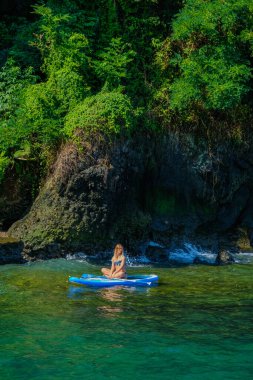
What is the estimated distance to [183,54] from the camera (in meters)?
17.4

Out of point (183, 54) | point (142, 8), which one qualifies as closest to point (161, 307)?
point (183, 54)

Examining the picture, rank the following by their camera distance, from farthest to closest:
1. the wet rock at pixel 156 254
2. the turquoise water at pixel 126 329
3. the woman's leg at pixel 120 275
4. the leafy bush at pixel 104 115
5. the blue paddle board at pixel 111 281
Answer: the wet rock at pixel 156 254
the leafy bush at pixel 104 115
the woman's leg at pixel 120 275
the blue paddle board at pixel 111 281
the turquoise water at pixel 126 329

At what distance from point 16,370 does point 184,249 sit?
9519 millimetres

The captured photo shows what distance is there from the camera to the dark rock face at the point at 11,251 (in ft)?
45.8

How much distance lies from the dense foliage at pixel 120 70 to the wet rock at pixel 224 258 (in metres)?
3.73

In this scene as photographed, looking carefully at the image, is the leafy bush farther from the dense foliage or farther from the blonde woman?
the blonde woman

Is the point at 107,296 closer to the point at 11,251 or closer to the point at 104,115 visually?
the point at 11,251

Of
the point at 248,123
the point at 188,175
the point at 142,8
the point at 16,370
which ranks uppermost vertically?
the point at 142,8

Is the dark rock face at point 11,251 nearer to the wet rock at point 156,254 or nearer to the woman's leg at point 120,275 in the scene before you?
the woman's leg at point 120,275

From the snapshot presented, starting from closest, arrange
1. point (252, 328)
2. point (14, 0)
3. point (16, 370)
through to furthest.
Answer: point (16, 370), point (252, 328), point (14, 0)

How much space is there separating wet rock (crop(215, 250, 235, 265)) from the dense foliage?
147 inches

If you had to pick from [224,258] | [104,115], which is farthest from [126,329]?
[104,115]

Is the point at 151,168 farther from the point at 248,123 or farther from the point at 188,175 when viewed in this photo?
the point at 248,123


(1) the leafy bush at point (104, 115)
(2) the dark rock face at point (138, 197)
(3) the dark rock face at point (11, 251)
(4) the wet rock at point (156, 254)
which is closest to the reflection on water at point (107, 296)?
(3) the dark rock face at point (11, 251)
